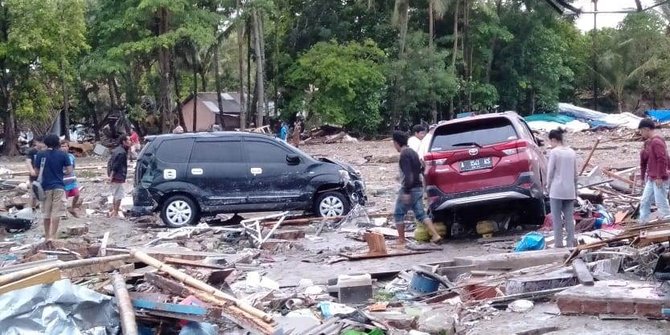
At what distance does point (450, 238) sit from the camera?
44.6 feet

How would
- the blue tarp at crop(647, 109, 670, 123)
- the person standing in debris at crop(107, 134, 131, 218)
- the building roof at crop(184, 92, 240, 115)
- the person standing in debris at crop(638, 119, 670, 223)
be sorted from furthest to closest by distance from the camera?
the building roof at crop(184, 92, 240, 115), the blue tarp at crop(647, 109, 670, 123), the person standing in debris at crop(107, 134, 131, 218), the person standing in debris at crop(638, 119, 670, 223)

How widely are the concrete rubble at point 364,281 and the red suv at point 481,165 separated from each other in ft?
2.35

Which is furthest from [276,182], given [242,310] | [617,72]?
[617,72]

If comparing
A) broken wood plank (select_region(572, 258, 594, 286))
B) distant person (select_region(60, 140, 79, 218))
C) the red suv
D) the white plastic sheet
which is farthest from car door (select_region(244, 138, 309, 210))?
the white plastic sheet

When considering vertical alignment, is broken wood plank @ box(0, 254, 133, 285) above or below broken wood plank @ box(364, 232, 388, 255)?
above

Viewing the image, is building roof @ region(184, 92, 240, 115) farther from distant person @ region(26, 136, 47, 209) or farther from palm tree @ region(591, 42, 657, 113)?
distant person @ region(26, 136, 47, 209)

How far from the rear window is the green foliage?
112ft

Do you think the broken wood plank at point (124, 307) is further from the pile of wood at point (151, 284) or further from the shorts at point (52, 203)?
the shorts at point (52, 203)

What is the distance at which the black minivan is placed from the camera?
16.0 metres

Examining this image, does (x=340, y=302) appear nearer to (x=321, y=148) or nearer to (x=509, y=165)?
(x=509, y=165)

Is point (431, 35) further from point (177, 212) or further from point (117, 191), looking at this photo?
point (177, 212)

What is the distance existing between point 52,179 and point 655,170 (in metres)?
9.19

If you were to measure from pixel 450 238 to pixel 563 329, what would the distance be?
6.09 meters

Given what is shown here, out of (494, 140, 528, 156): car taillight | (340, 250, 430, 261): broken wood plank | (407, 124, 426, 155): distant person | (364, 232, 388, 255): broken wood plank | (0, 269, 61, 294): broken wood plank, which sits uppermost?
(407, 124, 426, 155): distant person
